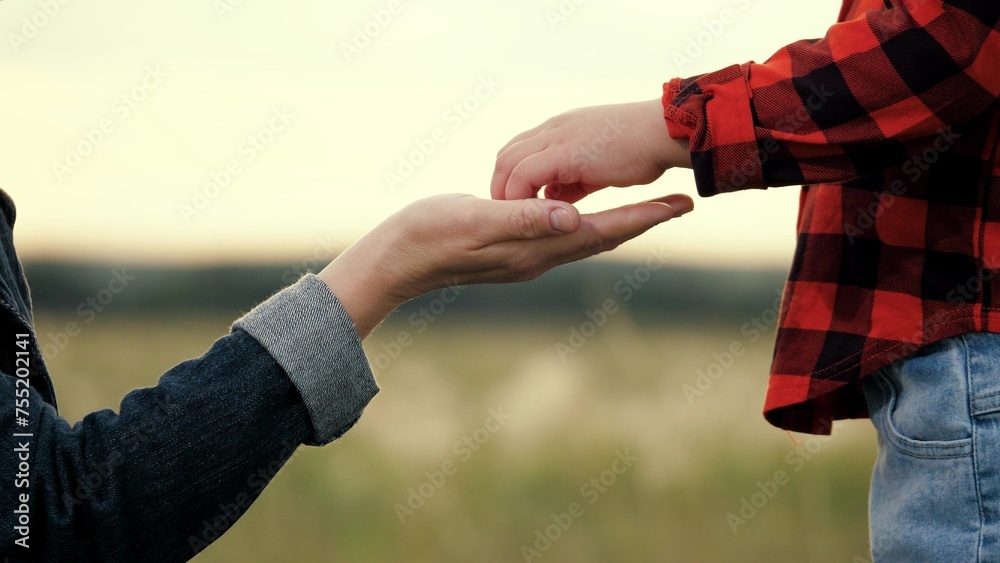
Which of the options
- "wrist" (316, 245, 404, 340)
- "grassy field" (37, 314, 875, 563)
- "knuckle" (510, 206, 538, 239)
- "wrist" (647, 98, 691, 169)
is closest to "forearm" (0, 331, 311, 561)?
"wrist" (316, 245, 404, 340)

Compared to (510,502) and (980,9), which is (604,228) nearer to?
(980,9)

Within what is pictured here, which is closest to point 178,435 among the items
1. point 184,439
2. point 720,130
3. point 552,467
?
point 184,439

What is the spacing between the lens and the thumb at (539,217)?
3.28 feet

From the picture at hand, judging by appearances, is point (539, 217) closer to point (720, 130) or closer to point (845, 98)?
point (720, 130)

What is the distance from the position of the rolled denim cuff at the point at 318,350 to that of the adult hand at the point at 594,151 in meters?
0.30

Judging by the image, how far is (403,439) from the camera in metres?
2.51

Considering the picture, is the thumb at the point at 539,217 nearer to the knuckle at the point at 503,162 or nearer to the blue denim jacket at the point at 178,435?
the knuckle at the point at 503,162

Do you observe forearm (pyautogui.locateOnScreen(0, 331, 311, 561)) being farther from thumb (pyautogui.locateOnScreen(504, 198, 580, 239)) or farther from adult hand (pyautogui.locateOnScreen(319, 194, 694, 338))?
thumb (pyautogui.locateOnScreen(504, 198, 580, 239))

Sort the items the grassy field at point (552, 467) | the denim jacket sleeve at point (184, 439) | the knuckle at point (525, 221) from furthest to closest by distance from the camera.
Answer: the grassy field at point (552, 467) < the knuckle at point (525, 221) < the denim jacket sleeve at point (184, 439)

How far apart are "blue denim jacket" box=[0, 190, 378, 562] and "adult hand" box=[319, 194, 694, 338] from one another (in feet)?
0.21

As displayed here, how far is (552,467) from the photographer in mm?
2545

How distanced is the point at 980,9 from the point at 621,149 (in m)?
0.37

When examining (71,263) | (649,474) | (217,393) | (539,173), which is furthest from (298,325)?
(71,263)

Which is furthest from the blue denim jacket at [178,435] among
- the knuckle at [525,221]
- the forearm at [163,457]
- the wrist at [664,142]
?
the wrist at [664,142]
